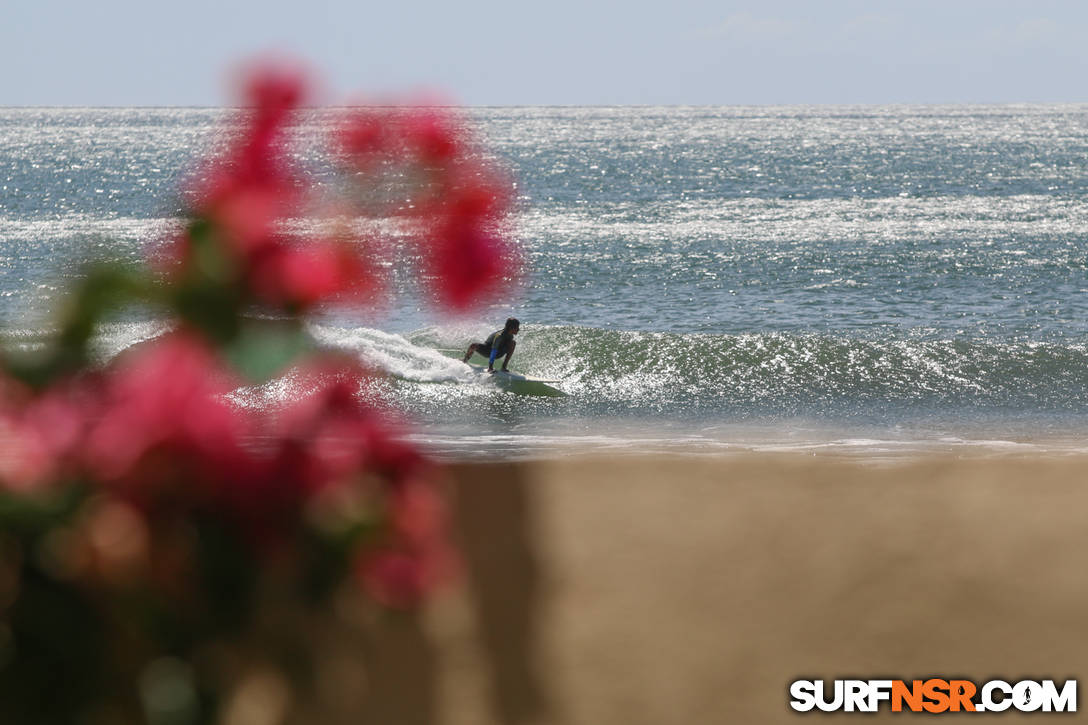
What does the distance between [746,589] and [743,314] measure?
22426 mm

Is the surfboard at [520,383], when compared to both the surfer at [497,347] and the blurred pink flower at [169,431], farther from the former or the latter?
the blurred pink flower at [169,431]

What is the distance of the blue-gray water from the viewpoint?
1664 cm

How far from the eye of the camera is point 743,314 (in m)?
28.3

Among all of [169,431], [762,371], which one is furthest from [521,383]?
[169,431]

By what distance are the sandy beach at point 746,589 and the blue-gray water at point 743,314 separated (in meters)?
1.64

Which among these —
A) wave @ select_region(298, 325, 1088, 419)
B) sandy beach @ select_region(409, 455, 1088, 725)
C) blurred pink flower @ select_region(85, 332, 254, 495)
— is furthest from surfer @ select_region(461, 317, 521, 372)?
blurred pink flower @ select_region(85, 332, 254, 495)

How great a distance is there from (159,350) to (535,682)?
4523 mm

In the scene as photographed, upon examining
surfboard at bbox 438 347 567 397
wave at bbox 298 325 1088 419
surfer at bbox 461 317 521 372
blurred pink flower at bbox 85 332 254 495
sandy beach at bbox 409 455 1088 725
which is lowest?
wave at bbox 298 325 1088 419

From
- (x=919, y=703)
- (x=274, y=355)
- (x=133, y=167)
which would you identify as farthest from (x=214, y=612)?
(x=133, y=167)

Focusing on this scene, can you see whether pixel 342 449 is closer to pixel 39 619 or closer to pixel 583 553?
pixel 39 619

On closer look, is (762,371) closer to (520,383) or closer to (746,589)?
→ (520,383)

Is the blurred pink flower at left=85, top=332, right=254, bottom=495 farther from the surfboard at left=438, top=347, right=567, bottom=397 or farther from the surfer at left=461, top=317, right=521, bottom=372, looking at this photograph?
the surfer at left=461, top=317, right=521, bottom=372

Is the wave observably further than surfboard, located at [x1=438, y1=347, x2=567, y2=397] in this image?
No

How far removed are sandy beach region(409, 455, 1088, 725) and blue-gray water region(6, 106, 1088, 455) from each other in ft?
5.37
